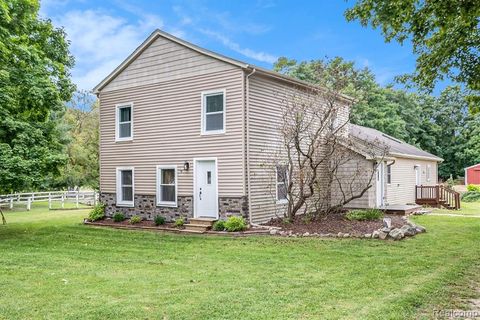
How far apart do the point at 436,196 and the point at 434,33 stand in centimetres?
1353

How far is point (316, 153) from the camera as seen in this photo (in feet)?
51.4

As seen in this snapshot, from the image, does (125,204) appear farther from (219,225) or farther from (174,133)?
(219,225)

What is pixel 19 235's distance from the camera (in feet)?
44.3

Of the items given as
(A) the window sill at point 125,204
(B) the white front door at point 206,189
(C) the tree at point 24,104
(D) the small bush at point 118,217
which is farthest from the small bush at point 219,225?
(C) the tree at point 24,104

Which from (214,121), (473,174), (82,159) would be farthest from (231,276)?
(473,174)

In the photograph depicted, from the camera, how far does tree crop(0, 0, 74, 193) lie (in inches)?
484

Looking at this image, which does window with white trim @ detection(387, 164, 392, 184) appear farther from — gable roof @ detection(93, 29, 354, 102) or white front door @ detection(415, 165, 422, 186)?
white front door @ detection(415, 165, 422, 186)

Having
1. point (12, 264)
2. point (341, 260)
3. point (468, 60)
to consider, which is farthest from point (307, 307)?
point (468, 60)

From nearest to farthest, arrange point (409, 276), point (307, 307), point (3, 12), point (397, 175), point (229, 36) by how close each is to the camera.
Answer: point (307, 307) → point (409, 276) → point (3, 12) → point (397, 175) → point (229, 36)

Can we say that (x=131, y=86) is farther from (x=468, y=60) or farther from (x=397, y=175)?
(x=397, y=175)

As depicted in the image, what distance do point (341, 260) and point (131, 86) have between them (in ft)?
36.5

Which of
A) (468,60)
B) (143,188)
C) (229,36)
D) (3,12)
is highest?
(229,36)

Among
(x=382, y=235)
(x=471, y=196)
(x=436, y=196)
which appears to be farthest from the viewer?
(x=471, y=196)

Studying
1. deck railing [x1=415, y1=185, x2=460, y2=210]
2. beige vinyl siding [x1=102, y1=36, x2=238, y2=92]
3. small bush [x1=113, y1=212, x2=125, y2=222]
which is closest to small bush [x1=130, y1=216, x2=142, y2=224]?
small bush [x1=113, y1=212, x2=125, y2=222]
